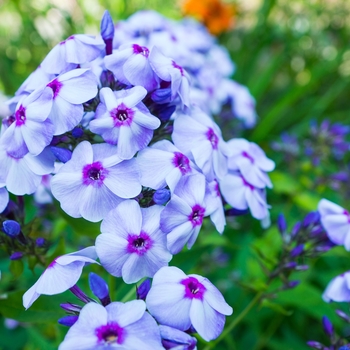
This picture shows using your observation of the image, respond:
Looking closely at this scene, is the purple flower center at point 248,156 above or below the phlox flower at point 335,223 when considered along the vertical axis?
above

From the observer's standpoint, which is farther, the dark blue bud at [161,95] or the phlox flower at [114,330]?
the dark blue bud at [161,95]

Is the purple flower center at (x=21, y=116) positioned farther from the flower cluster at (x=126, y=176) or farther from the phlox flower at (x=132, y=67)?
the phlox flower at (x=132, y=67)

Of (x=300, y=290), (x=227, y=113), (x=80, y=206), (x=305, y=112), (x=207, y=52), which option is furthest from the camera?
(x=305, y=112)

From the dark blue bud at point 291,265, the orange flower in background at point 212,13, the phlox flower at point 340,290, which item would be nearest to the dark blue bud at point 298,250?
the dark blue bud at point 291,265

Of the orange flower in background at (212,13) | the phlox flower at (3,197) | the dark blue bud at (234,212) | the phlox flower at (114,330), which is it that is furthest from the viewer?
the orange flower in background at (212,13)

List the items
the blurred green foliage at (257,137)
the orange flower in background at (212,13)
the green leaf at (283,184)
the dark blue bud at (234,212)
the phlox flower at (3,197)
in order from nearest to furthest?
the phlox flower at (3,197), the dark blue bud at (234,212), the blurred green foliage at (257,137), the green leaf at (283,184), the orange flower in background at (212,13)

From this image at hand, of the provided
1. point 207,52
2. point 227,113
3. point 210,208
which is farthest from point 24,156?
point 207,52

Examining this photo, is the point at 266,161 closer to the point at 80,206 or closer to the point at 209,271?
the point at 80,206

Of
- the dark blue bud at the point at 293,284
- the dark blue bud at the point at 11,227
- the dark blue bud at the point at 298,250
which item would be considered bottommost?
the dark blue bud at the point at 293,284
